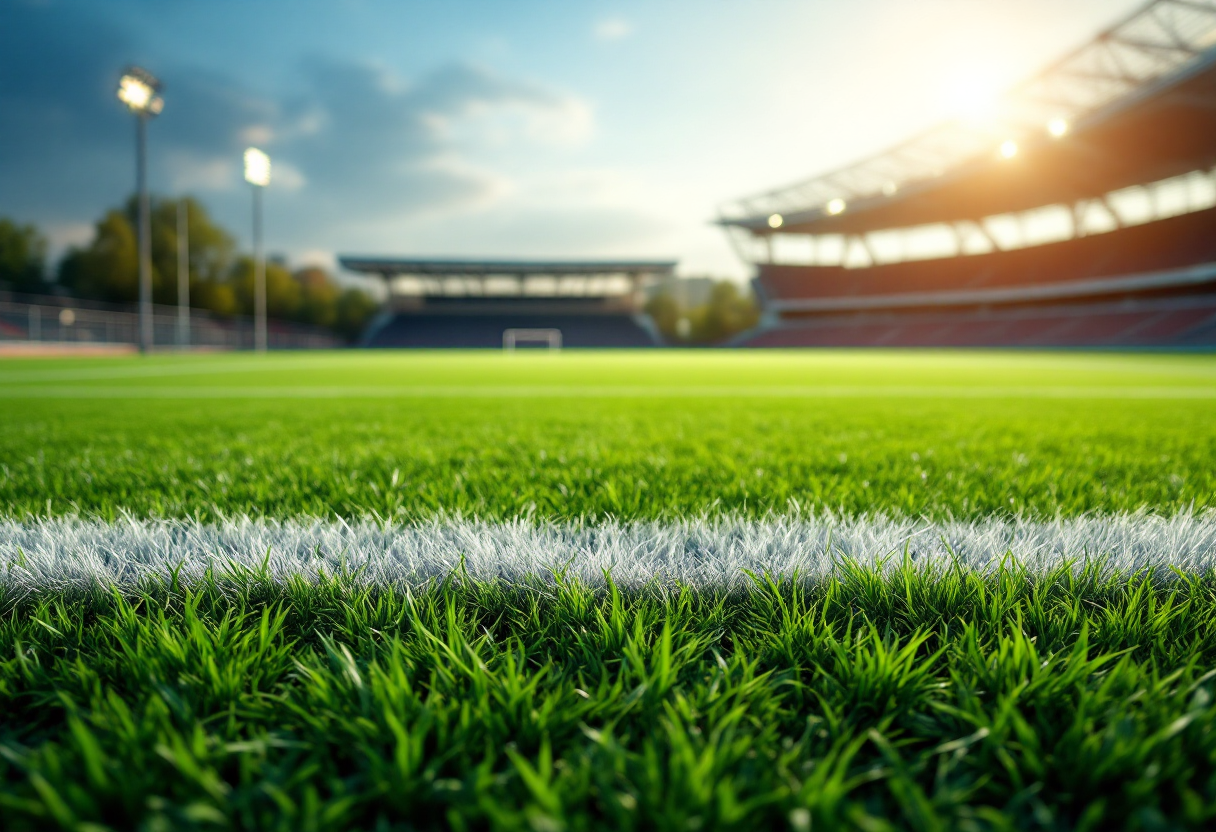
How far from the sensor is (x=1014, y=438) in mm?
3312

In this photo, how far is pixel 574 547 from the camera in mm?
1380

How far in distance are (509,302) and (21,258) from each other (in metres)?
36.2

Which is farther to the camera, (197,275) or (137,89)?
(197,275)

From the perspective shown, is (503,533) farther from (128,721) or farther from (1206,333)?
(1206,333)

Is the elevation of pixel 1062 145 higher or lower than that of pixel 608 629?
higher

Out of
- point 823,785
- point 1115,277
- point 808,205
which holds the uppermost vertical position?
point 808,205

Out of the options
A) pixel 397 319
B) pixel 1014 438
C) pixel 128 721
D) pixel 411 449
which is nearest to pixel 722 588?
pixel 128 721

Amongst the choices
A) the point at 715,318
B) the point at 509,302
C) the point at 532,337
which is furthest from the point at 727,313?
the point at 532,337

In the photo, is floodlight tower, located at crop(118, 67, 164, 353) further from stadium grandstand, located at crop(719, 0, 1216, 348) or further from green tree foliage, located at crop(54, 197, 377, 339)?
stadium grandstand, located at crop(719, 0, 1216, 348)

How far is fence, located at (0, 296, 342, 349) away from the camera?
80.3 feet

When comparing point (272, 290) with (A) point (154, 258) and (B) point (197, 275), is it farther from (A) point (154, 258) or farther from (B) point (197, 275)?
(A) point (154, 258)

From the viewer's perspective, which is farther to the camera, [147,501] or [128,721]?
[147,501]

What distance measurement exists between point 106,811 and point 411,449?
2.39 m

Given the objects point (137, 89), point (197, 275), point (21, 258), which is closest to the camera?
point (137, 89)
